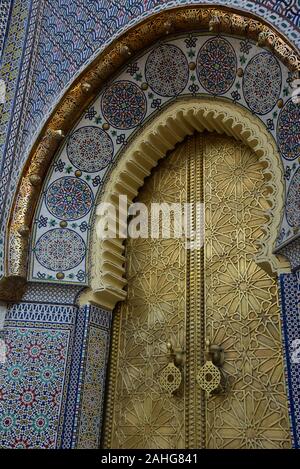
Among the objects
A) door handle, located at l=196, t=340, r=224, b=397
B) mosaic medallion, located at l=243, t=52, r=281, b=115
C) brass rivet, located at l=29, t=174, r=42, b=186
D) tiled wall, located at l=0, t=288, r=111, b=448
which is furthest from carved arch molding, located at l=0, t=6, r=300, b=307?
door handle, located at l=196, t=340, r=224, b=397

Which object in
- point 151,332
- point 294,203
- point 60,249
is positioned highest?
point 60,249

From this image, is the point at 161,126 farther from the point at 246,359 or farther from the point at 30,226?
the point at 246,359

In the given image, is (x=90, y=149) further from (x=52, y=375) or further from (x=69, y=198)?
(x=52, y=375)

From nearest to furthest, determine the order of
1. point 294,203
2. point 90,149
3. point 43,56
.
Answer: point 294,203 → point 90,149 → point 43,56

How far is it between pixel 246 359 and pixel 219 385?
0.84 feet

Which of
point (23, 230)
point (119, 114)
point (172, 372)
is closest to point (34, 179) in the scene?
point (23, 230)

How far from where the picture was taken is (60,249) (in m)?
4.33

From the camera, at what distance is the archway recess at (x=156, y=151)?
385cm

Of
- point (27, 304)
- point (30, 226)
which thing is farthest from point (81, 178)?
point (27, 304)

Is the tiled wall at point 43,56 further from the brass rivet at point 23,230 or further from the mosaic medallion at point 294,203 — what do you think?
→ the mosaic medallion at point 294,203

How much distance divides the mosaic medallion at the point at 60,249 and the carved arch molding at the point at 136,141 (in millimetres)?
129

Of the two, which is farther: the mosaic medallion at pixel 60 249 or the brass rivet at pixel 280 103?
the mosaic medallion at pixel 60 249

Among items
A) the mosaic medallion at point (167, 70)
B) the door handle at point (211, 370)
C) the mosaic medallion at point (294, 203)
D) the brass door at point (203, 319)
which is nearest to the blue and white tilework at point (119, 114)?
the mosaic medallion at point (167, 70)

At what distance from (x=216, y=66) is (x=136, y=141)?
0.87 m
